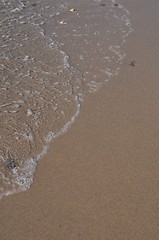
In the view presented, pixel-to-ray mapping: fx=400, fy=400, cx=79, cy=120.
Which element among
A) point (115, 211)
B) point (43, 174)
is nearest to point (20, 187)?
point (43, 174)

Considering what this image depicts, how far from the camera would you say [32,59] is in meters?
5.73

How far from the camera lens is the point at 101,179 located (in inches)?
→ 147

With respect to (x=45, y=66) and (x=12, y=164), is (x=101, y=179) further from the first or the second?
(x=45, y=66)

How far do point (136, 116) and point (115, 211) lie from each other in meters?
1.48

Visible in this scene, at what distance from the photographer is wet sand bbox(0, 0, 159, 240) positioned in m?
3.25

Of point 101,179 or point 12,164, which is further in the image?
point 12,164

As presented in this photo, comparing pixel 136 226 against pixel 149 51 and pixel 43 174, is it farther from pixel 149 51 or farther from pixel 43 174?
pixel 149 51

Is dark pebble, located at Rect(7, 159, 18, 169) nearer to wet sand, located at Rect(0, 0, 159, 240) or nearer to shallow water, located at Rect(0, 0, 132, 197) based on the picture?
shallow water, located at Rect(0, 0, 132, 197)

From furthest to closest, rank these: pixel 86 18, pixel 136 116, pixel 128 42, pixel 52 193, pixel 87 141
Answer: pixel 86 18 < pixel 128 42 < pixel 136 116 < pixel 87 141 < pixel 52 193

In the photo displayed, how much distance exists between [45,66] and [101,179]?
235 cm

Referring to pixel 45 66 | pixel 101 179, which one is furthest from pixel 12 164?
pixel 45 66

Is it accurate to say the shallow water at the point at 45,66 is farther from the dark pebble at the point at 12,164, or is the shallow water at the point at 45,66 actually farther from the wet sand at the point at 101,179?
the wet sand at the point at 101,179

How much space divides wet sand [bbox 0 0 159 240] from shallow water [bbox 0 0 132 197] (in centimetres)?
19

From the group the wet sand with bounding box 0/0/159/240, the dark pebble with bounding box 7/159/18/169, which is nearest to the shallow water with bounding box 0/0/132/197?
the dark pebble with bounding box 7/159/18/169
